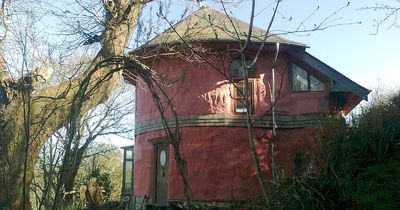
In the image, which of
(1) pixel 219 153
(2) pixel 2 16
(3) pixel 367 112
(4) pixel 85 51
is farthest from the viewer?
(1) pixel 219 153

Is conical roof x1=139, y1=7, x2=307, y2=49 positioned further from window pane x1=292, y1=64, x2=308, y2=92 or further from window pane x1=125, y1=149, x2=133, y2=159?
window pane x1=125, y1=149, x2=133, y2=159

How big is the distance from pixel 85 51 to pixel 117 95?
12.9 meters

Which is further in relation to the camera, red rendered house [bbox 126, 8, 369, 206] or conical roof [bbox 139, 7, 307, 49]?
red rendered house [bbox 126, 8, 369, 206]

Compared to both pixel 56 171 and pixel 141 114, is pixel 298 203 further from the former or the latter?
pixel 141 114

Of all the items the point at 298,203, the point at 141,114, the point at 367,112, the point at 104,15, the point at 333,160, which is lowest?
the point at 298,203

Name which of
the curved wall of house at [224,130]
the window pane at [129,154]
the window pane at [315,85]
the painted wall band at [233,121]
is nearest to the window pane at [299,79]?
the window pane at [315,85]

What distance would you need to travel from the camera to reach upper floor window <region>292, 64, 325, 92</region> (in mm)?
14969

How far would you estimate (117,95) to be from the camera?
A: 2381 centimetres

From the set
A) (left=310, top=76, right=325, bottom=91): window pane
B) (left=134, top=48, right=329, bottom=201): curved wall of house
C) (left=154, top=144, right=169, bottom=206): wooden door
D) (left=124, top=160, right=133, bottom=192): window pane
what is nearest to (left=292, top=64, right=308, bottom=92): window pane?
(left=310, top=76, right=325, bottom=91): window pane

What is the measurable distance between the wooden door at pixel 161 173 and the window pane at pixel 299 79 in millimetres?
4715

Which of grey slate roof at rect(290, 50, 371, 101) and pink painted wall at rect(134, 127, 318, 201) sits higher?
grey slate roof at rect(290, 50, 371, 101)

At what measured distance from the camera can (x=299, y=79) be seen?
15.2 metres

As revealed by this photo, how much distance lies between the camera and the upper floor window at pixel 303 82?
15.0 meters

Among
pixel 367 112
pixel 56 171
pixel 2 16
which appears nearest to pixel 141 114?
pixel 2 16
